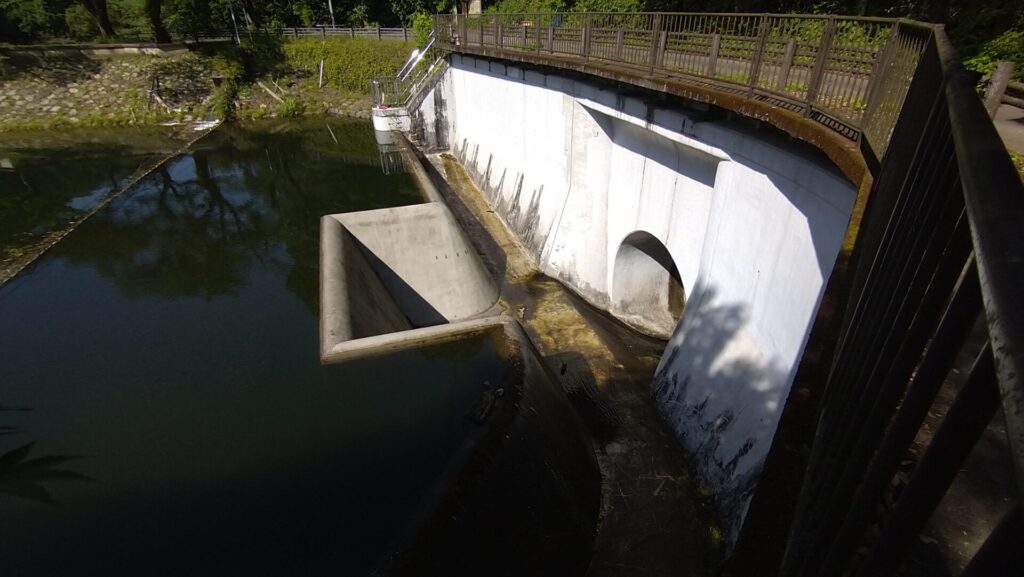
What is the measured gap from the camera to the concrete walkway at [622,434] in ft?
21.8

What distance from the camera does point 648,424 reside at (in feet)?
28.5

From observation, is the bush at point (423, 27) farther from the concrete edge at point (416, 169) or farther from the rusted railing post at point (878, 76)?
the rusted railing post at point (878, 76)

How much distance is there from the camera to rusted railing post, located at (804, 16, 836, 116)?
482cm

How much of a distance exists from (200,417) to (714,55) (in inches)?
393

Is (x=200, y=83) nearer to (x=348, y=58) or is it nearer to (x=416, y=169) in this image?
(x=348, y=58)

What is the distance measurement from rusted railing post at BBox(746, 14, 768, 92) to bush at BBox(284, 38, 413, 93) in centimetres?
3110

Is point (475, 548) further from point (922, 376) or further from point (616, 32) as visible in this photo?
point (616, 32)

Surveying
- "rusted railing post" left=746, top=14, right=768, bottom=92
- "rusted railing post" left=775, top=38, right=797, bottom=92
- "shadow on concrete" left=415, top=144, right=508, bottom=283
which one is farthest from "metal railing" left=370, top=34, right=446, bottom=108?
"rusted railing post" left=775, top=38, right=797, bottom=92

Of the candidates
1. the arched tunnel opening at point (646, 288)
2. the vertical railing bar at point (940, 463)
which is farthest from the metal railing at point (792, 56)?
the arched tunnel opening at point (646, 288)

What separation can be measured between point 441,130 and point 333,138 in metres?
7.50

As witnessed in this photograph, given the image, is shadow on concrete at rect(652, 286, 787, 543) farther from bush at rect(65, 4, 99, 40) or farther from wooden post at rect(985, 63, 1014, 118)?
bush at rect(65, 4, 99, 40)

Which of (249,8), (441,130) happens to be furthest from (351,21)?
(441,130)

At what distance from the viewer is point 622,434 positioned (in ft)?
27.9

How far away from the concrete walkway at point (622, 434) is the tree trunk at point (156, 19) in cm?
3180
